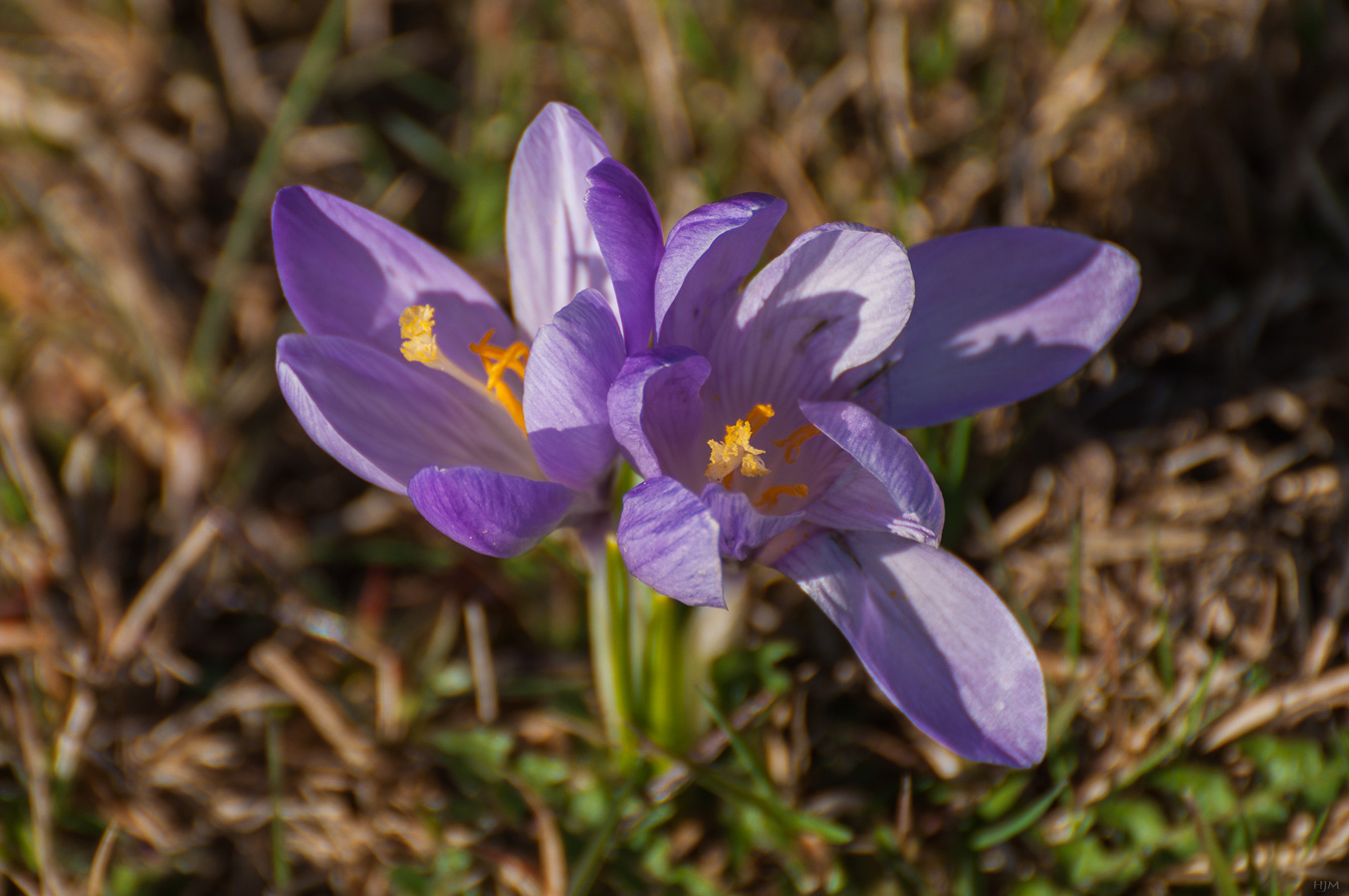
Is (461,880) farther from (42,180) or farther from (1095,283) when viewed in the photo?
(42,180)

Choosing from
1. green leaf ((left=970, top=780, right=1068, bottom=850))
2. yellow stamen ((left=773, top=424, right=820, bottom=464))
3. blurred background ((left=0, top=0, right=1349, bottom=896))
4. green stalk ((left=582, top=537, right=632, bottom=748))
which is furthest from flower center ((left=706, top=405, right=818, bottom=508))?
green leaf ((left=970, top=780, right=1068, bottom=850))

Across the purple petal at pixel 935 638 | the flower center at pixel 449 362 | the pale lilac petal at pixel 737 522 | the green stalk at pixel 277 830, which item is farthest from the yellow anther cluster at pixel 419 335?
the green stalk at pixel 277 830

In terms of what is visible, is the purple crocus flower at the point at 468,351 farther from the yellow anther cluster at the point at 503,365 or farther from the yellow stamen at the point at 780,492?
the yellow stamen at the point at 780,492

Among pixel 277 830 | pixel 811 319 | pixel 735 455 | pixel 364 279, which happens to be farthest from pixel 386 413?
pixel 277 830

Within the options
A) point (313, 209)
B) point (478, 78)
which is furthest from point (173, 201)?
point (313, 209)

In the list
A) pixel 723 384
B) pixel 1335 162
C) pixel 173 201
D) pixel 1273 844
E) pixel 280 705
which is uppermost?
pixel 173 201
